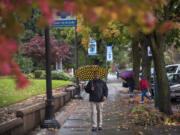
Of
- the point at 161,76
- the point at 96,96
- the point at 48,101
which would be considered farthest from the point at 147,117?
the point at 48,101

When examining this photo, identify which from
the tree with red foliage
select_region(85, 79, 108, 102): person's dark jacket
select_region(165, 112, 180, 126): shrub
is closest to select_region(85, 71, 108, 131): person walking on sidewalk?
select_region(85, 79, 108, 102): person's dark jacket

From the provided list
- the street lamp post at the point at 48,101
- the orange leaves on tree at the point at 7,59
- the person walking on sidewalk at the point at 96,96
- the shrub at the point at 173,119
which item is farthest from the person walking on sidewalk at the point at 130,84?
the orange leaves on tree at the point at 7,59

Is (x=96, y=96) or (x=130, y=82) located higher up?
(x=130, y=82)

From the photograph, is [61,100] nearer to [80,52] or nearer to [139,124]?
[139,124]

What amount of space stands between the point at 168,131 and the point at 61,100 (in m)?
6.83

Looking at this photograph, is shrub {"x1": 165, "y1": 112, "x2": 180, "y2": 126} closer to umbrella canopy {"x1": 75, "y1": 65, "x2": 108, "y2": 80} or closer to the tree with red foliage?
umbrella canopy {"x1": 75, "y1": 65, "x2": 108, "y2": 80}

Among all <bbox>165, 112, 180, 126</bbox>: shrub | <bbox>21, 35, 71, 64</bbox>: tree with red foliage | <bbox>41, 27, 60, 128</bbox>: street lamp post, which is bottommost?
<bbox>165, 112, 180, 126</bbox>: shrub

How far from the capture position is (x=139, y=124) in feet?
28.9

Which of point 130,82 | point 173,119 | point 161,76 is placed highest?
point 161,76

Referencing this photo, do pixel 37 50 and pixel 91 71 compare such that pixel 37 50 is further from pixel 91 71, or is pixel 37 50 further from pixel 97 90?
pixel 97 90

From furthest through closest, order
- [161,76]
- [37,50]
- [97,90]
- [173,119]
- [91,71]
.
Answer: [37,50]
[161,76]
[173,119]
[91,71]
[97,90]

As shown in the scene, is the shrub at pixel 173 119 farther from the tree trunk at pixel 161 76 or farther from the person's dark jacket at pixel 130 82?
the person's dark jacket at pixel 130 82

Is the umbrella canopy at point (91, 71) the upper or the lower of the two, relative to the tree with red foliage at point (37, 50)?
lower

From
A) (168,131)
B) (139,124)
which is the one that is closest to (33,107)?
(139,124)
